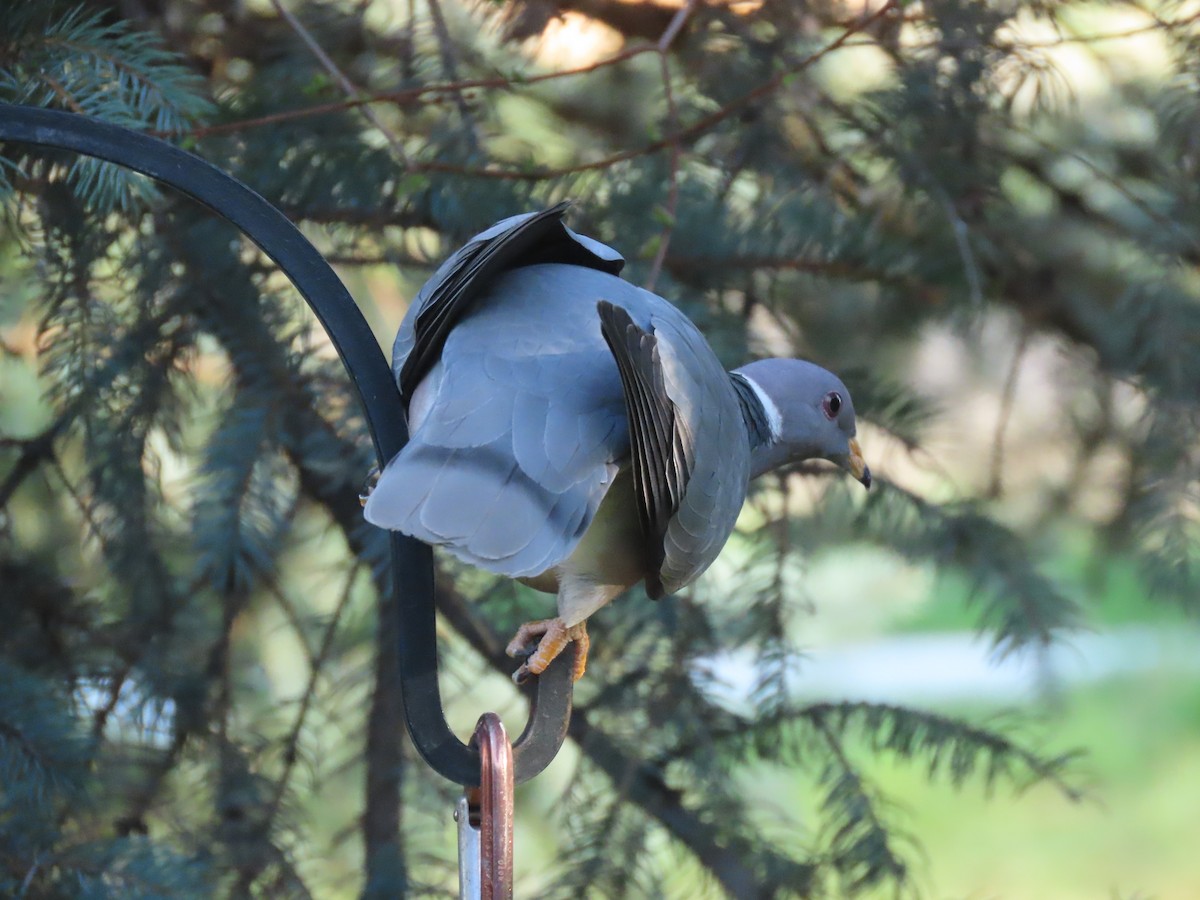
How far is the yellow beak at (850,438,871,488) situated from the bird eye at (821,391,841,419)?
6 centimetres

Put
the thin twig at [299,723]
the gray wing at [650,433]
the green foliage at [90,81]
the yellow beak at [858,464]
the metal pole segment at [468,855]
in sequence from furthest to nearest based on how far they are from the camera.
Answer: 1. the thin twig at [299,723]
2. the yellow beak at [858,464]
3. the green foliage at [90,81]
4. the metal pole segment at [468,855]
5. the gray wing at [650,433]

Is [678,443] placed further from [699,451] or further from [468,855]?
[468,855]

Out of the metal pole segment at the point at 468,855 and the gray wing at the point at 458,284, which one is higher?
the gray wing at the point at 458,284

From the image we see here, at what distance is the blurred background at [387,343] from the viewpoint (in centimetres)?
154

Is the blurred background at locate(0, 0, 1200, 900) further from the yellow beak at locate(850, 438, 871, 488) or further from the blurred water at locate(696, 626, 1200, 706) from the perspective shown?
the blurred water at locate(696, 626, 1200, 706)

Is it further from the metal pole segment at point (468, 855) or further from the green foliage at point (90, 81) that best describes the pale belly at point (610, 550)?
the green foliage at point (90, 81)

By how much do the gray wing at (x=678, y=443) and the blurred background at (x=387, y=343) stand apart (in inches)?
14.2

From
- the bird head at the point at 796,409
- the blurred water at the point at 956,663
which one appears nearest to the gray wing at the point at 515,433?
the bird head at the point at 796,409

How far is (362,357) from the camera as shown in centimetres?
109

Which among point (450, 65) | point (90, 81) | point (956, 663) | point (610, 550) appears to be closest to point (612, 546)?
point (610, 550)

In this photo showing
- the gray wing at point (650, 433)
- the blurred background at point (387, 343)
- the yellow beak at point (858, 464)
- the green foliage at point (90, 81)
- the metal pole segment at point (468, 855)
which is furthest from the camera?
the blurred background at point (387, 343)

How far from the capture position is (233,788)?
5.50 feet

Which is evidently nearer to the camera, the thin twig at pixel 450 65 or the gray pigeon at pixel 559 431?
the gray pigeon at pixel 559 431

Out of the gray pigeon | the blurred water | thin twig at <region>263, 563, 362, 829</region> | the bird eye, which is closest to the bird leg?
the gray pigeon
